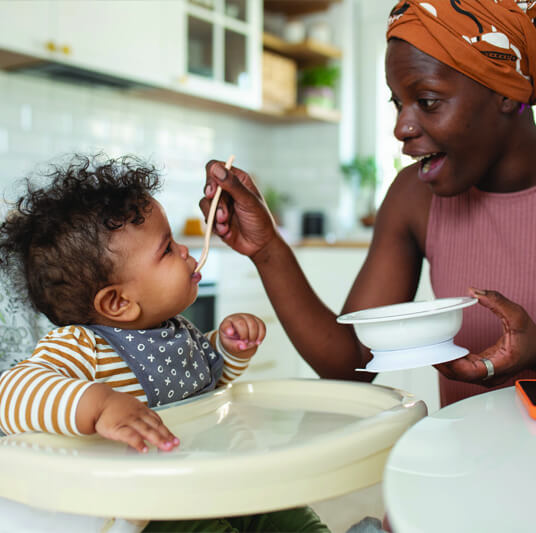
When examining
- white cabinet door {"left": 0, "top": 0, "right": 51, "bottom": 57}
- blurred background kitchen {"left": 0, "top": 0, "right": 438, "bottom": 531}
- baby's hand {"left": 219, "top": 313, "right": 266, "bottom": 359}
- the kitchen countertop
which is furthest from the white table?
the kitchen countertop

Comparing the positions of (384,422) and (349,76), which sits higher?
(349,76)

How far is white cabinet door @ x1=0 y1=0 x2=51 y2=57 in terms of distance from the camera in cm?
226

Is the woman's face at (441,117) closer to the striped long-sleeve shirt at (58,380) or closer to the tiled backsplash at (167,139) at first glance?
the striped long-sleeve shirt at (58,380)

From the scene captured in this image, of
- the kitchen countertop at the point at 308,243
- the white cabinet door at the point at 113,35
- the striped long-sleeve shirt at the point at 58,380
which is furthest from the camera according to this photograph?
the kitchen countertop at the point at 308,243

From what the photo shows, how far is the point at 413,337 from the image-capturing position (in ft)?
2.15

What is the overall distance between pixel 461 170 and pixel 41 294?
0.64m

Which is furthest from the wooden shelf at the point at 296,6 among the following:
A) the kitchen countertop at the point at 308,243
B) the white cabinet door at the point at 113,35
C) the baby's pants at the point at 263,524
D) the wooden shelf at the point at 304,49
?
the baby's pants at the point at 263,524

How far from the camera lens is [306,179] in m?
4.20

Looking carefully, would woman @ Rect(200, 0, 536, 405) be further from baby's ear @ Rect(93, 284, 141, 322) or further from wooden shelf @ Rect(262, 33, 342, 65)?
wooden shelf @ Rect(262, 33, 342, 65)

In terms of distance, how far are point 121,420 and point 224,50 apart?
3100mm

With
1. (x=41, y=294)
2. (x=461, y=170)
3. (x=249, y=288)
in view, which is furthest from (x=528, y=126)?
(x=249, y=288)

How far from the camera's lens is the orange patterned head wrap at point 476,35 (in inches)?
35.4

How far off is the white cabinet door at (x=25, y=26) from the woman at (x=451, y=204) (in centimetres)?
169

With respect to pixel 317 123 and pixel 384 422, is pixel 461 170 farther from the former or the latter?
pixel 317 123
